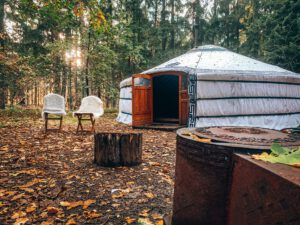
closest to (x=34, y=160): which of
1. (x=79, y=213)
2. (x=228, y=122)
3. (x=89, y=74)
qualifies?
(x=79, y=213)

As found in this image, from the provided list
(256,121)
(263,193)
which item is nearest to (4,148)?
(263,193)

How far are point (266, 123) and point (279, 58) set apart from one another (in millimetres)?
3679

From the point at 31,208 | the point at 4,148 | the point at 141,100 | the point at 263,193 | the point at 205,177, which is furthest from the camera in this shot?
the point at 141,100

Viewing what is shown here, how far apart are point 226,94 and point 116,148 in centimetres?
472

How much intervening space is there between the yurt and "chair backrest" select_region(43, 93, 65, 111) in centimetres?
201

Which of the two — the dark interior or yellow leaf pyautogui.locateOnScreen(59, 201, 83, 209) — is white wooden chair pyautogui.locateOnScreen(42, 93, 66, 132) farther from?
the dark interior

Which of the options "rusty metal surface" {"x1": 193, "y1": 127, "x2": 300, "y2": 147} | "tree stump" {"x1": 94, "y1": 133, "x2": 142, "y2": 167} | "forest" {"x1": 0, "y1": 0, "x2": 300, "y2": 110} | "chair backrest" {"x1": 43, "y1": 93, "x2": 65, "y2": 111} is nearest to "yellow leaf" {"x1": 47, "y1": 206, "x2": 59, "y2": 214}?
"tree stump" {"x1": 94, "y1": 133, "x2": 142, "y2": 167}

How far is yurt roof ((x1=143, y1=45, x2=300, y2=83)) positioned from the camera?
6.73 meters

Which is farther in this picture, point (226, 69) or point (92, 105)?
point (226, 69)

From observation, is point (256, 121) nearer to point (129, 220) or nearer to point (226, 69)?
point (226, 69)

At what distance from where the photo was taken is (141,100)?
7176 millimetres

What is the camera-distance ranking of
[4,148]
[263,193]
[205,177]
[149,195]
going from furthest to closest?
1. [4,148]
2. [149,195]
3. [205,177]
4. [263,193]

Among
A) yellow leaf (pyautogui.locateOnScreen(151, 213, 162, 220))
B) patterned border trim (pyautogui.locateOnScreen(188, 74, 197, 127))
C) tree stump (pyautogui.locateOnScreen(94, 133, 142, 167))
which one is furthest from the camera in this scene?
patterned border trim (pyautogui.locateOnScreen(188, 74, 197, 127))

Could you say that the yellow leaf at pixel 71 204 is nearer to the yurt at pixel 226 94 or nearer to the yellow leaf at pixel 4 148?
the yellow leaf at pixel 4 148
